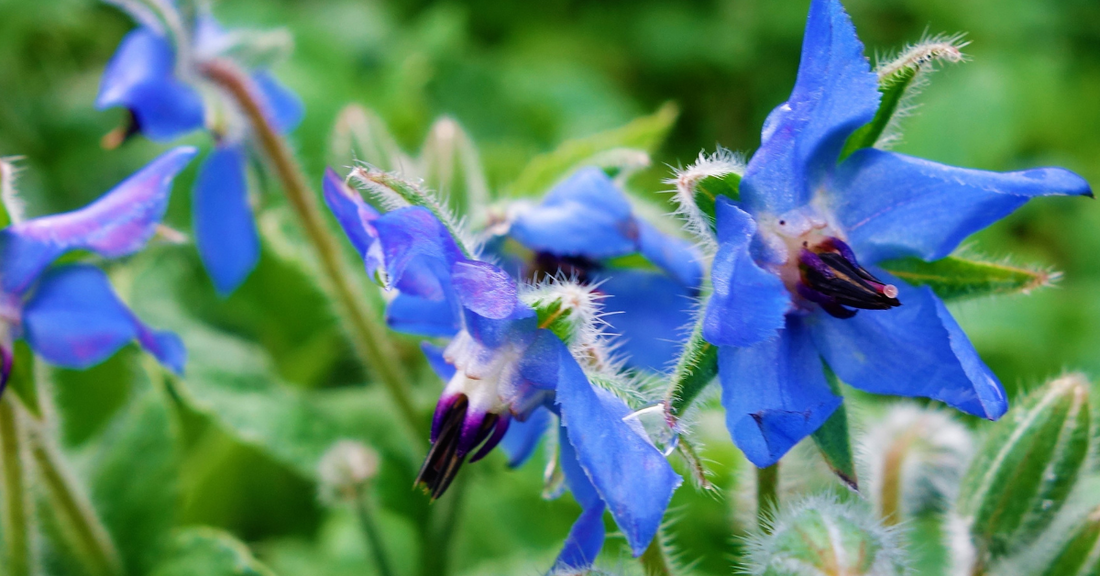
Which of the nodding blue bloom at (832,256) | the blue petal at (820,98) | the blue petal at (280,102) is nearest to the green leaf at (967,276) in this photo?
the nodding blue bloom at (832,256)

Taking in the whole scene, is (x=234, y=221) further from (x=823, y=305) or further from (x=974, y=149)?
(x=974, y=149)

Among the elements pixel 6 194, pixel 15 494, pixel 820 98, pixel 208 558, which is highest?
pixel 820 98

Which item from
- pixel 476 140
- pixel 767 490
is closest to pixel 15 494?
pixel 767 490

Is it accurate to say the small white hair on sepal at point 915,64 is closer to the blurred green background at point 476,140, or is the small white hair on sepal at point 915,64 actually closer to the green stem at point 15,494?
the blurred green background at point 476,140

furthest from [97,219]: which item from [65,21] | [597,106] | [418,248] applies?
[597,106]

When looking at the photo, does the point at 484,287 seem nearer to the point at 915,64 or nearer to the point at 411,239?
the point at 411,239
